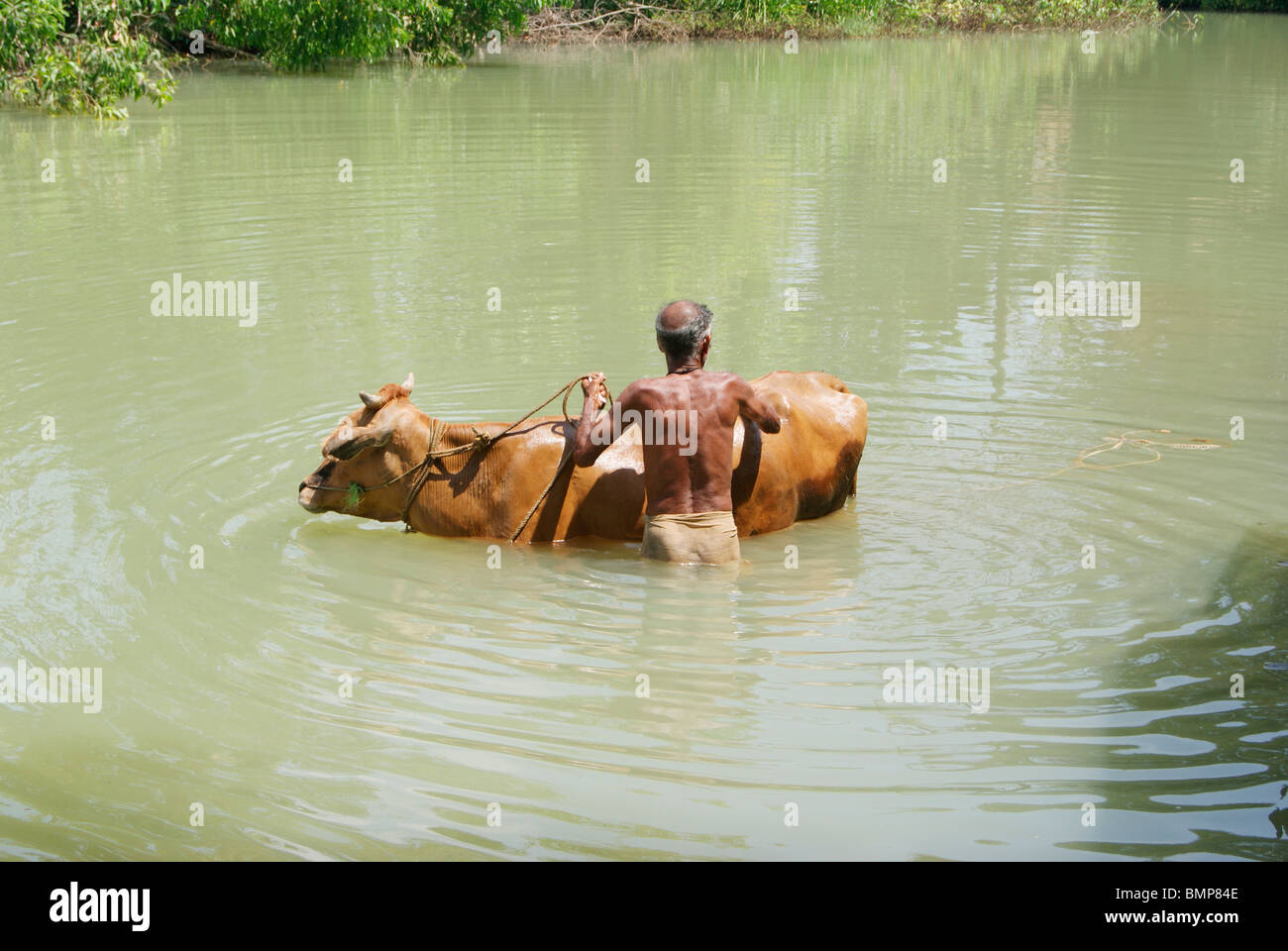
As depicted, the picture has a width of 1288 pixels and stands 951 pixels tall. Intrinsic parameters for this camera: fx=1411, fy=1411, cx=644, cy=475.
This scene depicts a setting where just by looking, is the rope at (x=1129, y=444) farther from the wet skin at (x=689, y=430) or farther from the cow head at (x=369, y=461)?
the cow head at (x=369, y=461)

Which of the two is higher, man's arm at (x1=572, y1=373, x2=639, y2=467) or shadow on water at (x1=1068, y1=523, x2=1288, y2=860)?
man's arm at (x1=572, y1=373, x2=639, y2=467)

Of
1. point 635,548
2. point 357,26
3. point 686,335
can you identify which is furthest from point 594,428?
point 357,26

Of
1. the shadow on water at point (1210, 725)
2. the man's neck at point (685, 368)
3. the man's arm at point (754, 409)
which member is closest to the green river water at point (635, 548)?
the shadow on water at point (1210, 725)

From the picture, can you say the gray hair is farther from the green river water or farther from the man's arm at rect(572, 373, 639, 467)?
the green river water

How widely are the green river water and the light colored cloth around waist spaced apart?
115 millimetres

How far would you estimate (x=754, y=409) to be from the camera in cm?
684

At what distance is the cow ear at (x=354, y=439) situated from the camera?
279 inches

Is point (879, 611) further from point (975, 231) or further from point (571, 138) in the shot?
point (571, 138)

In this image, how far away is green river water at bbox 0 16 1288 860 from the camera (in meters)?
4.96

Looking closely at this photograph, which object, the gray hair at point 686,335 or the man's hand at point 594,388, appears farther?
the man's hand at point 594,388

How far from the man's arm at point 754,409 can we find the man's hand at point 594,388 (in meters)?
0.69

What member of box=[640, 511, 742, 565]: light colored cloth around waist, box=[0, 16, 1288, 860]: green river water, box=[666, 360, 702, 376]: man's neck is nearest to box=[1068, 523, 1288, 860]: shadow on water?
box=[0, 16, 1288, 860]: green river water

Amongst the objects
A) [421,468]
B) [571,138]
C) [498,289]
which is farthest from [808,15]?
[421,468]

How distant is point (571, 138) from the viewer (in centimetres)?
2056
